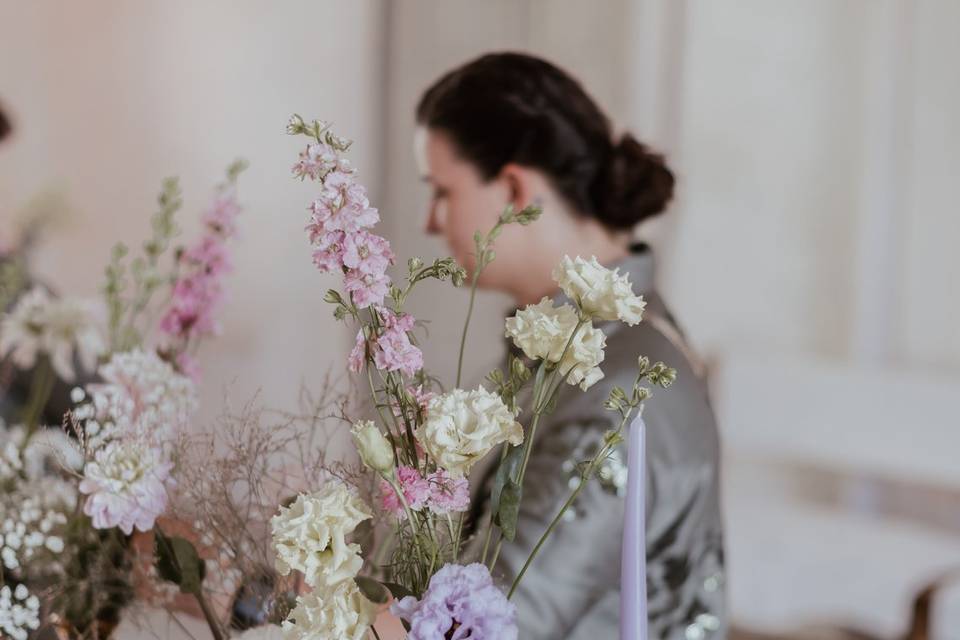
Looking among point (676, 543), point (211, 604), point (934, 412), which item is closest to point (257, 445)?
point (211, 604)

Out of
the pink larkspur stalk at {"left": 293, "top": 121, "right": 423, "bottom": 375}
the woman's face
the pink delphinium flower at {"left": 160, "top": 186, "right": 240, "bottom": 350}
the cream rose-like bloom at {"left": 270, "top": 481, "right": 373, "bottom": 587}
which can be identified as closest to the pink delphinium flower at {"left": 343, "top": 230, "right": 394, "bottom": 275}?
the pink larkspur stalk at {"left": 293, "top": 121, "right": 423, "bottom": 375}

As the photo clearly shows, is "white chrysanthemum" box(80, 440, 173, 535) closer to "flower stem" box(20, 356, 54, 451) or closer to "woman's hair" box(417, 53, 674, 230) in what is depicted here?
"flower stem" box(20, 356, 54, 451)

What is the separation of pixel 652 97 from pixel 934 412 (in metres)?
0.79

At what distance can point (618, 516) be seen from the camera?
893 mm

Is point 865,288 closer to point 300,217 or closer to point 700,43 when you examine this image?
point 700,43

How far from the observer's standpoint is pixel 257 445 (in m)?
0.57

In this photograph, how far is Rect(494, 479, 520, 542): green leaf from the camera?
0.49 meters

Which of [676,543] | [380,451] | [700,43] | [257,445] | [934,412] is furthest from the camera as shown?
[700,43]

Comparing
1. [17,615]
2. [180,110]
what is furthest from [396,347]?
[180,110]

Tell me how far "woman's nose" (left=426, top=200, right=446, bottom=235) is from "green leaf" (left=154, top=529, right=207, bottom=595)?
50 centimetres

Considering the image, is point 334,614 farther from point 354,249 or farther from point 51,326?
point 51,326

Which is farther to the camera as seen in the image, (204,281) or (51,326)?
(51,326)

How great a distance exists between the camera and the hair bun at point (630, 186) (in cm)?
103

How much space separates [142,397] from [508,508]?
311 mm
